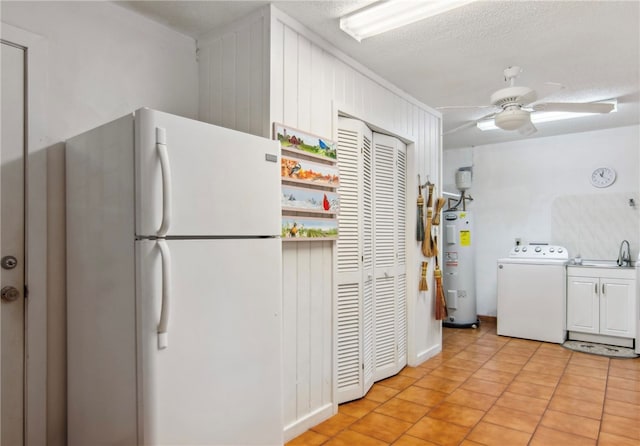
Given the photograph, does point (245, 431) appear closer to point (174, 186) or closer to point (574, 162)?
point (174, 186)

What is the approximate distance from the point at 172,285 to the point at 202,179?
17.6 inches

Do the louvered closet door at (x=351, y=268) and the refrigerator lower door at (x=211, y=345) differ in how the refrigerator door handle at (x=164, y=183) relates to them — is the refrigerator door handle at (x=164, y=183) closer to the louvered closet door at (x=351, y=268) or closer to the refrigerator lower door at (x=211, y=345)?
the refrigerator lower door at (x=211, y=345)

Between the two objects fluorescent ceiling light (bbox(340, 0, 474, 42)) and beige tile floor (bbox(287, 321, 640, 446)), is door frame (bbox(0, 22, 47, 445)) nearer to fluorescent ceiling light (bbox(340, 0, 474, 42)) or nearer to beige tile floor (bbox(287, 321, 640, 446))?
beige tile floor (bbox(287, 321, 640, 446))

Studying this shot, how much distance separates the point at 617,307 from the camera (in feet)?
14.2

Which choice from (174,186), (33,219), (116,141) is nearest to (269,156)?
(174,186)

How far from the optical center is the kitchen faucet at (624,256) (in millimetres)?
4527

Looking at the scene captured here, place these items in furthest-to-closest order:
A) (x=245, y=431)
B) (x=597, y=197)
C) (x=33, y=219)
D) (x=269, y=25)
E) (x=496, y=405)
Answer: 1. (x=597, y=197)
2. (x=496, y=405)
3. (x=269, y=25)
4. (x=33, y=219)
5. (x=245, y=431)

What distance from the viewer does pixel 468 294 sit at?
5.30 metres

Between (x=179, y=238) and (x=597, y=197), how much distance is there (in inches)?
210

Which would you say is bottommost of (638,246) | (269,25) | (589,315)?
(589,315)

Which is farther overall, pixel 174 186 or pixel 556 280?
pixel 556 280

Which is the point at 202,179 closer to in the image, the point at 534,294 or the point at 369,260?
the point at 369,260

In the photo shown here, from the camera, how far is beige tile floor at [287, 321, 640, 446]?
2436 millimetres

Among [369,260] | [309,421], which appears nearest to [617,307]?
[369,260]
